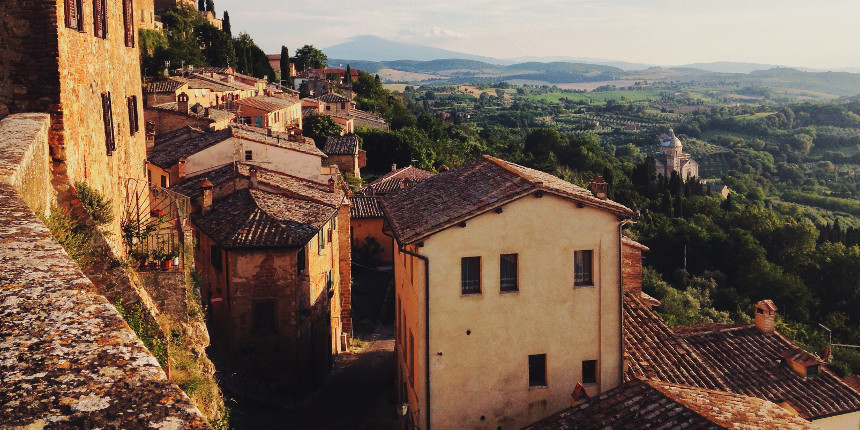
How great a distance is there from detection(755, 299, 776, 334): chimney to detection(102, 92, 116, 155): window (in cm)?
1881

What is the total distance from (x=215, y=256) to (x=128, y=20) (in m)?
9.17

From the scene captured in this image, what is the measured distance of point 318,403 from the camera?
71.9 ft

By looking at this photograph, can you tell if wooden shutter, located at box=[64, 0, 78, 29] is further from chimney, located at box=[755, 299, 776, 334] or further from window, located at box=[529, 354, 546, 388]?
chimney, located at box=[755, 299, 776, 334]

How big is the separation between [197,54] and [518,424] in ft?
205

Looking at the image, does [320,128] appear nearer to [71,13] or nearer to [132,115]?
[132,115]

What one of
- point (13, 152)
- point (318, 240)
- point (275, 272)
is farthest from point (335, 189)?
point (13, 152)

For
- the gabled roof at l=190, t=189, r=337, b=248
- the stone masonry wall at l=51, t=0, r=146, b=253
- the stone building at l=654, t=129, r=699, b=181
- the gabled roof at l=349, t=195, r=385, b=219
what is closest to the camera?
the stone masonry wall at l=51, t=0, r=146, b=253

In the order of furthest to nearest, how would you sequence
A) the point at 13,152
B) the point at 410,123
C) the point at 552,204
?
the point at 410,123, the point at 552,204, the point at 13,152

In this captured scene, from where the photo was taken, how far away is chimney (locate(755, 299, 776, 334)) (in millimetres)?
22531

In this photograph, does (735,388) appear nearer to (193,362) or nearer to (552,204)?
(552,204)

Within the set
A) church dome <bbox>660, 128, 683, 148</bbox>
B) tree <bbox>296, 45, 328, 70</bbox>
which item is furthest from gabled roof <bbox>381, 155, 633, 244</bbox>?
church dome <bbox>660, 128, 683, 148</bbox>

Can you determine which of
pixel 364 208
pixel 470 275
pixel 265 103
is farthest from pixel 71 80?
pixel 265 103

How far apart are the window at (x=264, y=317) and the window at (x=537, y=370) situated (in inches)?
347


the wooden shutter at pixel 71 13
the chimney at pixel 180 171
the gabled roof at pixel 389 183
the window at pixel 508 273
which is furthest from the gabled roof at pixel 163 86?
the wooden shutter at pixel 71 13
